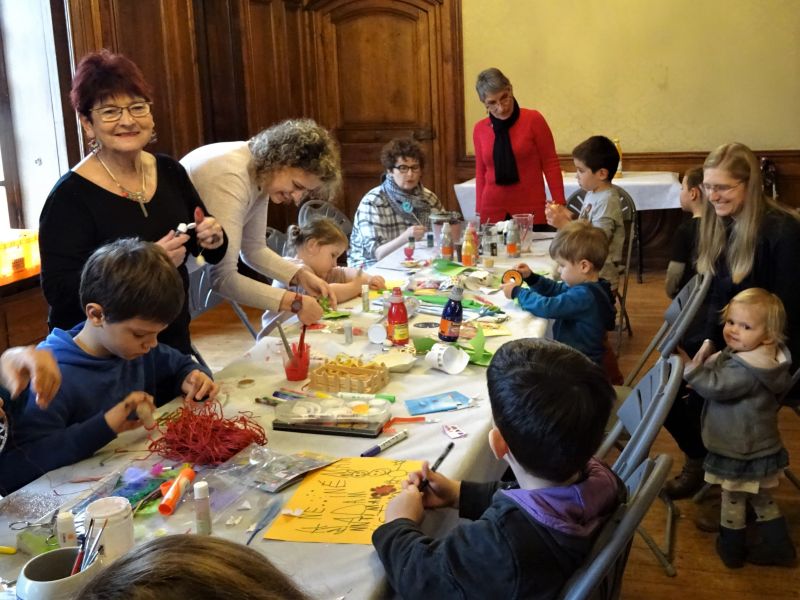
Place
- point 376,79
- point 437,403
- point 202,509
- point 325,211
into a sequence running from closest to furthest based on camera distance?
point 202,509, point 437,403, point 325,211, point 376,79

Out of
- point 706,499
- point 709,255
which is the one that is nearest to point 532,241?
point 709,255

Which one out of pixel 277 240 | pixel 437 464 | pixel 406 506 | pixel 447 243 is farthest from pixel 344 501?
pixel 277 240

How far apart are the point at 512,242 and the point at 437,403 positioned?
2.00 metres

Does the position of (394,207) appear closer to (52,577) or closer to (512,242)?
(512,242)

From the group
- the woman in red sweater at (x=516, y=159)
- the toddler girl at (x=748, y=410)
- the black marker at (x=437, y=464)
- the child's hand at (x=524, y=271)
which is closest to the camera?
the black marker at (x=437, y=464)

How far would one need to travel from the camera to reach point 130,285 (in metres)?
1.83

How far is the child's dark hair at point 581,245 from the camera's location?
3.10 meters

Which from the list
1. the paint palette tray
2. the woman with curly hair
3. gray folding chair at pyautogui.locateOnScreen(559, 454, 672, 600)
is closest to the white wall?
the woman with curly hair

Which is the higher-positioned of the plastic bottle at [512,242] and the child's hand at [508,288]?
the plastic bottle at [512,242]

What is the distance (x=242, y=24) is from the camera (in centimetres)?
612

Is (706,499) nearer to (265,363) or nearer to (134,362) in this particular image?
(265,363)

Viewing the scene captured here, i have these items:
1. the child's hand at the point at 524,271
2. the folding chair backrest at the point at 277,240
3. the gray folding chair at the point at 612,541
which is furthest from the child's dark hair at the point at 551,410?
the folding chair backrest at the point at 277,240

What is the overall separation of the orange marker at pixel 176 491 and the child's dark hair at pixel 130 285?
1.23ft

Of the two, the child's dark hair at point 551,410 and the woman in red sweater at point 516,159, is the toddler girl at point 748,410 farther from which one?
the woman in red sweater at point 516,159
